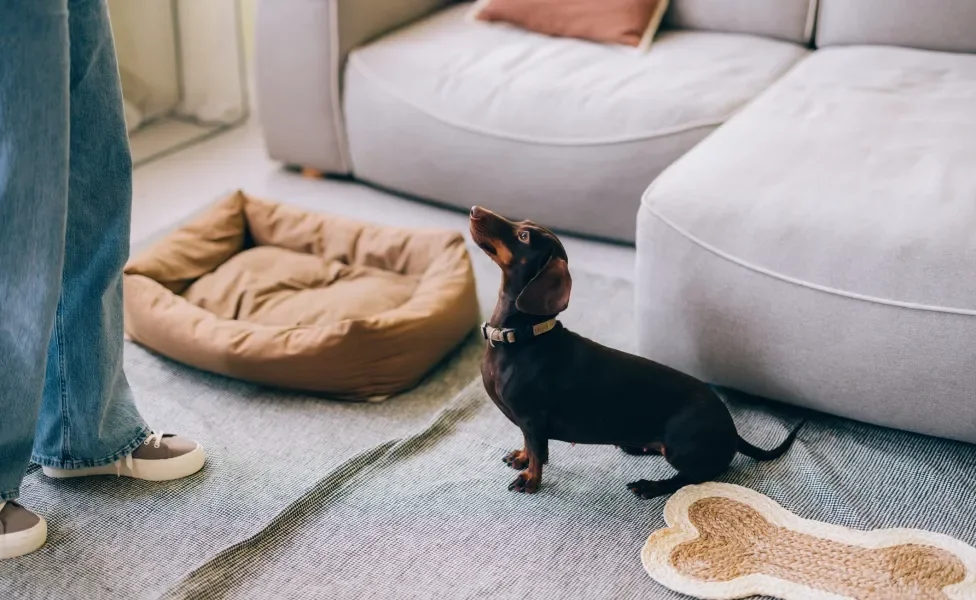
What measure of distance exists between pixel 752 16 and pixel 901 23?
359 millimetres

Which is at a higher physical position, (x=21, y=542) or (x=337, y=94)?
(x=337, y=94)

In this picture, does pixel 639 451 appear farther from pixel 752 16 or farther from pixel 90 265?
pixel 752 16

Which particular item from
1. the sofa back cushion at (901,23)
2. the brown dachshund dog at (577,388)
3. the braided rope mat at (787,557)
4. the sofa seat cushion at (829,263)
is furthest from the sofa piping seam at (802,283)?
the sofa back cushion at (901,23)

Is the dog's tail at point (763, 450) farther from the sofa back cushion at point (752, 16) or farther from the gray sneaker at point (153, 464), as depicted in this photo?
the sofa back cushion at point (752, 16)

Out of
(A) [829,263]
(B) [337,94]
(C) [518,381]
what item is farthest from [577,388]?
(B) [337,94]

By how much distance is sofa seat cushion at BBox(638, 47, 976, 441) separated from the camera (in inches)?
63.2

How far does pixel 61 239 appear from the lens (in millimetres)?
1362

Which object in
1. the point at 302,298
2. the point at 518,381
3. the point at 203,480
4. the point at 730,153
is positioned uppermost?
the point at 730,153

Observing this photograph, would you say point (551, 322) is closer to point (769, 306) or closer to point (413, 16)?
point (769, 306)

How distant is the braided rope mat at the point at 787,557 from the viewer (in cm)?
146

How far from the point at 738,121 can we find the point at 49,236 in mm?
1321

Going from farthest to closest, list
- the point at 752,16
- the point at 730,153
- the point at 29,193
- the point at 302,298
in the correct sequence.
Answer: the point at 752,16, the point at 302,298, the point at 730,153, the point at 29,193

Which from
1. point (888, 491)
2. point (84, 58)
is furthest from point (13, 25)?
point (888, 491)

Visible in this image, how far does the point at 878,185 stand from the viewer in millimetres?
1732
